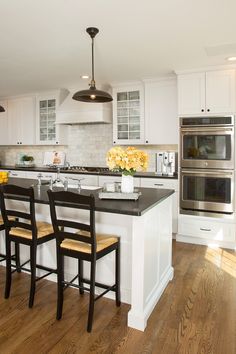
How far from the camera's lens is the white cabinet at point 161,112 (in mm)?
4434

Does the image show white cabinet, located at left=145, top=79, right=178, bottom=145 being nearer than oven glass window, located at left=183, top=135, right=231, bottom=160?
No

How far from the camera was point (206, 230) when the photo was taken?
12.9ft

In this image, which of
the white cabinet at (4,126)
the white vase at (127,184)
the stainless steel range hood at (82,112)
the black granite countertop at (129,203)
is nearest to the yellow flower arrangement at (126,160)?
the white vase at (127,184)

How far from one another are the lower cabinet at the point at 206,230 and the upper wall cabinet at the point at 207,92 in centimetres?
150

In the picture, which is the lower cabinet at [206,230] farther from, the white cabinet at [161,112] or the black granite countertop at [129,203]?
the black granite countertop at [129,203]

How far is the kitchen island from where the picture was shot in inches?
82.5

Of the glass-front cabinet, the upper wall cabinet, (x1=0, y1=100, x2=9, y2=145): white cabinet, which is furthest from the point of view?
(x1=0, y1=100, x2=9, y2=145): white cabinet

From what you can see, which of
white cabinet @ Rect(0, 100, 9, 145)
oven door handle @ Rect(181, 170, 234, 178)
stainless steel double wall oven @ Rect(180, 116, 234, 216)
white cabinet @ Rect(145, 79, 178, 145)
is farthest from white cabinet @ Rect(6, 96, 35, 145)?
oven door handle @ Rect(181, 170, 234, 178)

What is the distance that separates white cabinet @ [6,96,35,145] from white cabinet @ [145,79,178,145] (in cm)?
252

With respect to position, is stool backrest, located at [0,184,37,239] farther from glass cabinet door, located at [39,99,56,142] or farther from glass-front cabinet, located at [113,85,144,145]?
glass cabinet door, located at [39,99,56,142]

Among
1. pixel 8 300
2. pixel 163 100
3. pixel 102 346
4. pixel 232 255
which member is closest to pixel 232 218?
pixel 232 255

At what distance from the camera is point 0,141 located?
6266mm

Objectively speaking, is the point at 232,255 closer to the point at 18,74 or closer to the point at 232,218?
the point at 232,218

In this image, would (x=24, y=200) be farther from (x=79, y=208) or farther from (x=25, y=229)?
(x=79, y=208)
